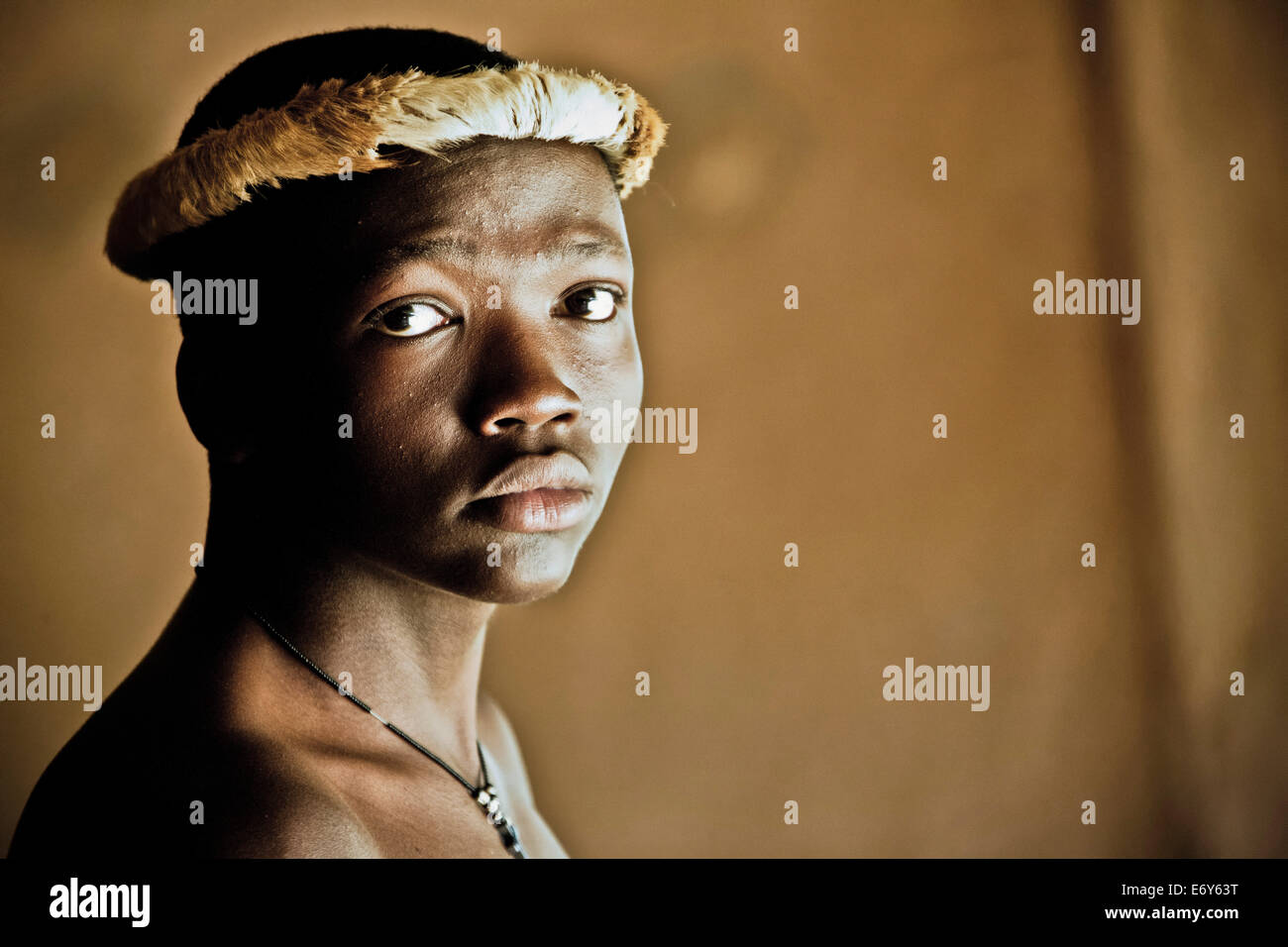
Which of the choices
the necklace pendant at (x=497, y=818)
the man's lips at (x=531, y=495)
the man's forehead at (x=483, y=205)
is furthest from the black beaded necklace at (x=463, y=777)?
the man's forehead at (x=483, y=205)

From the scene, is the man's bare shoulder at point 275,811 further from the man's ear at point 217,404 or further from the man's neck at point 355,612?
the man's ear at point 217,404

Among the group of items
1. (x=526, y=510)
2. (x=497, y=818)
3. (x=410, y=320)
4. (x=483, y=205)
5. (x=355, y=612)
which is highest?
(x=483, y=205)

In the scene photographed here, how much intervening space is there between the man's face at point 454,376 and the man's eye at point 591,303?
0.16ft

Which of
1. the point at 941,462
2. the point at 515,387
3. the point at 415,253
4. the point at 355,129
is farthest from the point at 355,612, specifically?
the point at 941,462

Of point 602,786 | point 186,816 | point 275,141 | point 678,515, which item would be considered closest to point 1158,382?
point 678,515

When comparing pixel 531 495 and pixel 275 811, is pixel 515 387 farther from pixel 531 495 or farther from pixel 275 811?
pixel 275 811

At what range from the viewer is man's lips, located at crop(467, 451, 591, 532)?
139 centimetres

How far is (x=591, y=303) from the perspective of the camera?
1.52 meters

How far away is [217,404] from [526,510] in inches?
19.3

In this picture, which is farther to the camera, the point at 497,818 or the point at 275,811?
the point at 497,818

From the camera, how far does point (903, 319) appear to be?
210cm

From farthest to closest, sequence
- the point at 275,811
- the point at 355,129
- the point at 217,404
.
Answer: the point at 217,404, the point at 355,129, the point at 275,811

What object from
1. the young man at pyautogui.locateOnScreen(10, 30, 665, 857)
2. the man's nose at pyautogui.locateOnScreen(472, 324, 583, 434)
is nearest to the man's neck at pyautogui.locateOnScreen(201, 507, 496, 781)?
the young man at pyautogui.locateOnScreen(10, 30, 665, 857)

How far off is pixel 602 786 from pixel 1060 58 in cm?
182
